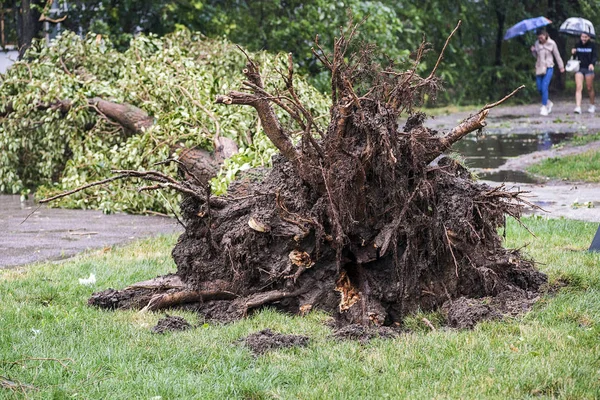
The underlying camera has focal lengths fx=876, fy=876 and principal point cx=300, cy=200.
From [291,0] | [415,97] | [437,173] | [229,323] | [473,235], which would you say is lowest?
[229,323]

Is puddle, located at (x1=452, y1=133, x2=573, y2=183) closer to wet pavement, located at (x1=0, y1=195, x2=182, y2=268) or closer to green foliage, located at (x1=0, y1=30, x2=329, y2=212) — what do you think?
green foliage, located at (x1=0, y1=30, x2=329, y2=212)

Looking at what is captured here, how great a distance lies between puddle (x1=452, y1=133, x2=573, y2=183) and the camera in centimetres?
1275

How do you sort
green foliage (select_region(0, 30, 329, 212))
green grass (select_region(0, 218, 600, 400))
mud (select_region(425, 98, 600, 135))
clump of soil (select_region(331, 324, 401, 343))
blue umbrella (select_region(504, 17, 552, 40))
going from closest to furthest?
green grass (select_region(0, 218, 600, 400))
clump of soil (select_region(331, 324, 401, 343))
green foliage (select_region(0, 30, 329, 212))
mud (select_region(425, 98, 600, 135))
blue umbrella (select_region(504, 17, 552, 40))

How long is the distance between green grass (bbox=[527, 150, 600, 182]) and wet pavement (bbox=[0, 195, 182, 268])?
5.69 meters

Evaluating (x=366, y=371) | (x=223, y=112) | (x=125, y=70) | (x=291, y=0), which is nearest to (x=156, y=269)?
(x=366, y=371)

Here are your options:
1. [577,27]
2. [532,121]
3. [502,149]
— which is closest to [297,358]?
Answer: [502,149]

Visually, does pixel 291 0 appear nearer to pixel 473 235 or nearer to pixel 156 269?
pixel 156 269

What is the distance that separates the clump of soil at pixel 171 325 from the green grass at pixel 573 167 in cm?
781

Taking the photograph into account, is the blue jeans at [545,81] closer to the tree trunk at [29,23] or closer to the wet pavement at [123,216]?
the wet pavement at [123,216]

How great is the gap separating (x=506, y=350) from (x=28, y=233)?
603cm

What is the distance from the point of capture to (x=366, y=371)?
4.49 metres

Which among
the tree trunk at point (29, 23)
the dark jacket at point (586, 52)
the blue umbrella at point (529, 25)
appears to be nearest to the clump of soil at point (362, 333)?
the tree trunk at point (29, 23)

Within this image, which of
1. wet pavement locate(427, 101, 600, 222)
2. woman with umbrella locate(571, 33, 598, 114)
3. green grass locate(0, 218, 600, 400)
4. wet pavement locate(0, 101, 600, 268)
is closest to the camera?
green grass locate(0, 218, 600, 400)

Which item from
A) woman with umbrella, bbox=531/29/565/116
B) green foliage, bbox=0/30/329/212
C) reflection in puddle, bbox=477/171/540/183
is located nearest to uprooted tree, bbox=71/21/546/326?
green foliage, bbox=0/30/329/212
